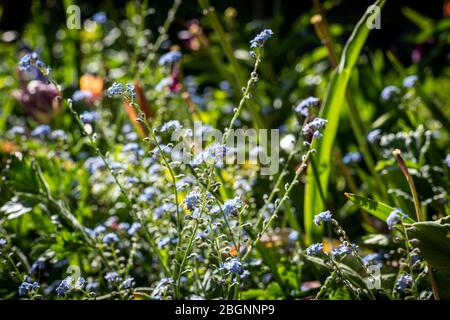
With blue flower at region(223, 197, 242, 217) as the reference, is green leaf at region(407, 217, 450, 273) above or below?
below

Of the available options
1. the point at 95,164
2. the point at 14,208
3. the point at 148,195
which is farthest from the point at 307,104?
the point at 14,208

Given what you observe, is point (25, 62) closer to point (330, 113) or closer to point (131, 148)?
point (131, 148)

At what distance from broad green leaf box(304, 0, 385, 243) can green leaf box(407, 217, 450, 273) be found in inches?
17.0

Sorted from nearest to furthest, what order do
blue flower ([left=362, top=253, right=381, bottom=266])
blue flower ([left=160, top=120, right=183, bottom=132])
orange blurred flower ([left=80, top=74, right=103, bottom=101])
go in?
blue flower ([left=160, top=120, right=183, bottom=132])
blue flower ([left=362, top=253, right=381, bottom=266])
orange blurred flower ([left=80, top=74, right=103, bottom=101])

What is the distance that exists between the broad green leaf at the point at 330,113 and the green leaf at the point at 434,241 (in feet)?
1.41

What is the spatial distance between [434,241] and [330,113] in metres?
0.53

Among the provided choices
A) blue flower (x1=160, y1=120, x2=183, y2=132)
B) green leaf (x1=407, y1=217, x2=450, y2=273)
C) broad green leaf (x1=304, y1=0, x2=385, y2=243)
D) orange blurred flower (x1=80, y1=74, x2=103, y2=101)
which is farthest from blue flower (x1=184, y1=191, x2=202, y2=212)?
orange blurred flower (x1=80, y1=74, x2=103, y2=101)

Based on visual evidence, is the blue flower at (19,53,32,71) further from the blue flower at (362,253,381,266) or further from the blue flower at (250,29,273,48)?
the blue flower at (362,253,381,266)

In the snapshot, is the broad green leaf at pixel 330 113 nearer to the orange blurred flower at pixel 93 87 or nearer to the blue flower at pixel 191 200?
the blue flower at pixel 191 200

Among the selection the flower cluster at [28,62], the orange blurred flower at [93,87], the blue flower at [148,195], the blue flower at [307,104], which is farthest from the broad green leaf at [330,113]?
the orange blurred flower at [93,87]

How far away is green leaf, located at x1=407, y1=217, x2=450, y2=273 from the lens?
129 centimetres

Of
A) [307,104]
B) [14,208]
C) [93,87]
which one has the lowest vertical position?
[14,208]

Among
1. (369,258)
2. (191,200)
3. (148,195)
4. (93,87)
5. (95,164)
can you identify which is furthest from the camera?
(93,87)

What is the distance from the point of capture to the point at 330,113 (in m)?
1.74
